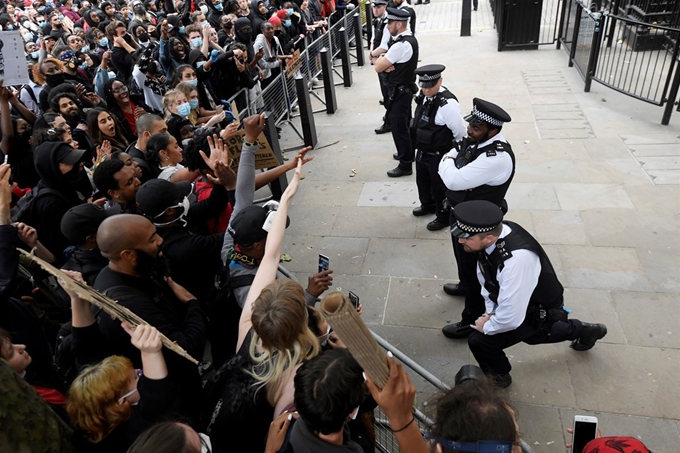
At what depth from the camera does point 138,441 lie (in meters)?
1.71

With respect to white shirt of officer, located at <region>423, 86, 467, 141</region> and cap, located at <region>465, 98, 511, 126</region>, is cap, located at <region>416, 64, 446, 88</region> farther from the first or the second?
cap, located at <region>465, 98, 511, 126</region>

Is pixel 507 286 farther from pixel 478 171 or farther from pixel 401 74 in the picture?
pixel 401 74

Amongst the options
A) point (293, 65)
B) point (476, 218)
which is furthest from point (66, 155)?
point (293, 65)

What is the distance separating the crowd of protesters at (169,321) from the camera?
1.87 m

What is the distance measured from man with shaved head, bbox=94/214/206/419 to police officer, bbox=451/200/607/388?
184cm

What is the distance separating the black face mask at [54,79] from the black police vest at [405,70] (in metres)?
4.46

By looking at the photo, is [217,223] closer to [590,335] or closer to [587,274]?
[590,335]

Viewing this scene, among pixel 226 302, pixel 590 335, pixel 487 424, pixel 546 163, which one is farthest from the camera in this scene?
pixel 546 163

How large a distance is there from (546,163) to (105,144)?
562 cm

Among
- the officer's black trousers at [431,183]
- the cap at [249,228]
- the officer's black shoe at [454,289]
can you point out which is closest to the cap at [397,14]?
the officer's black trousers at [431,183]

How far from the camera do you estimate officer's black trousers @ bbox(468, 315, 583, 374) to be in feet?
11.2

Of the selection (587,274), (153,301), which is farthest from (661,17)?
(153,301)

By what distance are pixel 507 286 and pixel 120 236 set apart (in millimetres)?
2367

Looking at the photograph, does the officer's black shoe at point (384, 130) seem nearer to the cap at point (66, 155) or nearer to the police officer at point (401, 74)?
the police officer at point (401, 74)
